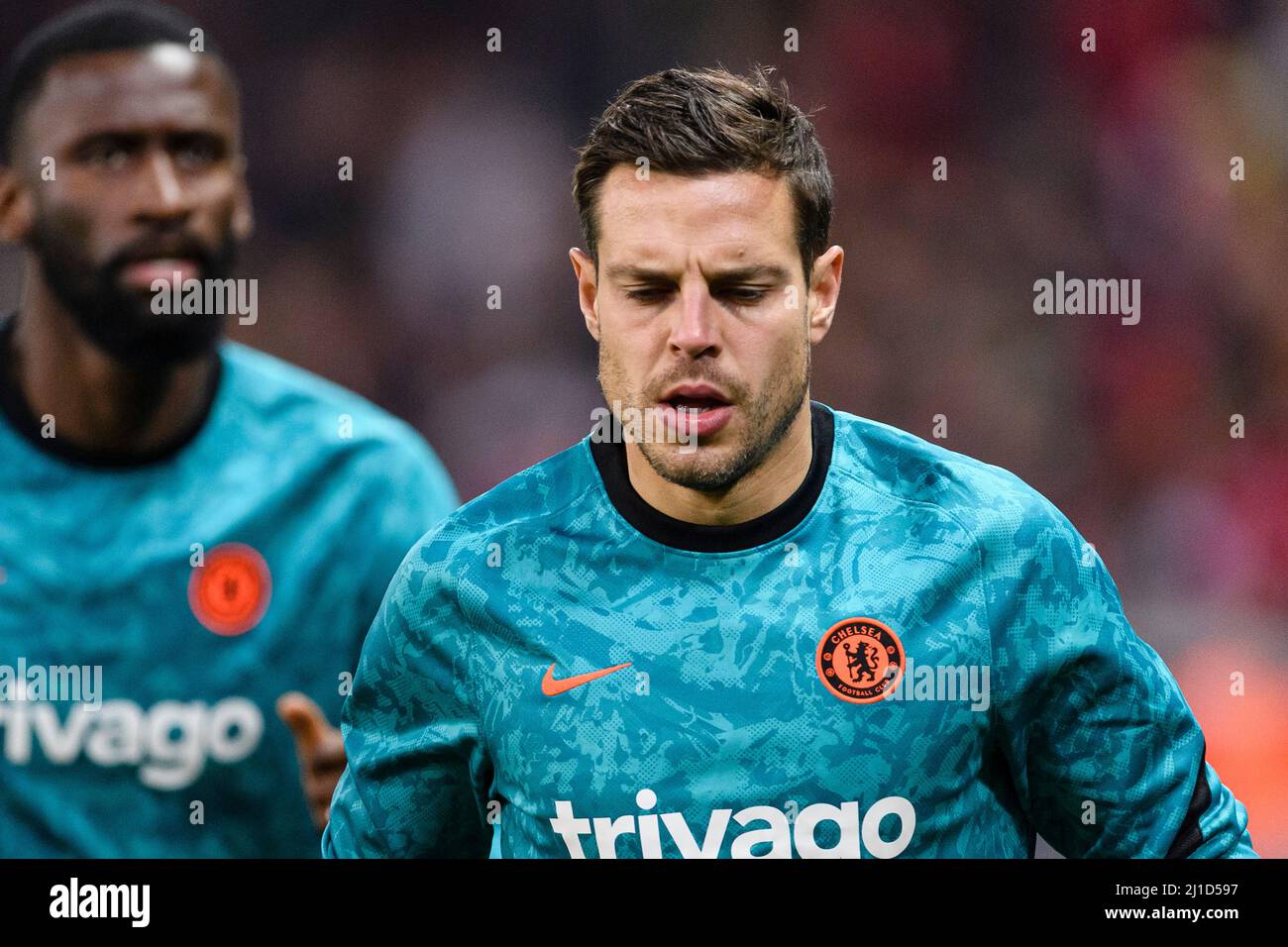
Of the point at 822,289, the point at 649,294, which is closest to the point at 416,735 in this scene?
the point at 649,294

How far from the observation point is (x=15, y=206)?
5.01 meters

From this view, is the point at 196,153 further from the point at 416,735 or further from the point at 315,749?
the point at 416,735

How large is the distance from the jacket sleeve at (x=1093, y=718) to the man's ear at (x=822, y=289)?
526 mm

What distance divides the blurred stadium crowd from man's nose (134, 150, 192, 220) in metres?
2.02

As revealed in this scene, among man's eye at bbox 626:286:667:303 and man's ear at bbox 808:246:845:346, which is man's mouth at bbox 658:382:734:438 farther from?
man's ear at bbox 808:246:845:346

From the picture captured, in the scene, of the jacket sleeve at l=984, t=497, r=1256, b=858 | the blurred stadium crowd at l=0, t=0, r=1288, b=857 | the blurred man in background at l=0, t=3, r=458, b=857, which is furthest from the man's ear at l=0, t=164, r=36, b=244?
the jacket sleeve at l=984, t=497, r=1256, b=858

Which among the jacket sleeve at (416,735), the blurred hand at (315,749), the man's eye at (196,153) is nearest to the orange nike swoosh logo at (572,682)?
the jacket sleeve at (416,735)

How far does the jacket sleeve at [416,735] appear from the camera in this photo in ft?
10.2

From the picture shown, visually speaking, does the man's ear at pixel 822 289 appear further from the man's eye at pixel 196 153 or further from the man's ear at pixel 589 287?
the man's eye at pixel 196 153

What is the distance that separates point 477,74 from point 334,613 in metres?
3.07

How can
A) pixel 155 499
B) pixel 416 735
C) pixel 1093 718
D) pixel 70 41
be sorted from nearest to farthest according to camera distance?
1. pixel 1093 718
2. pixel 416 735
3. pixel 155 499
4. pixel 70 41

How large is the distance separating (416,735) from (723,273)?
99 centimetres

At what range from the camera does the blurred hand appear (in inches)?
169
